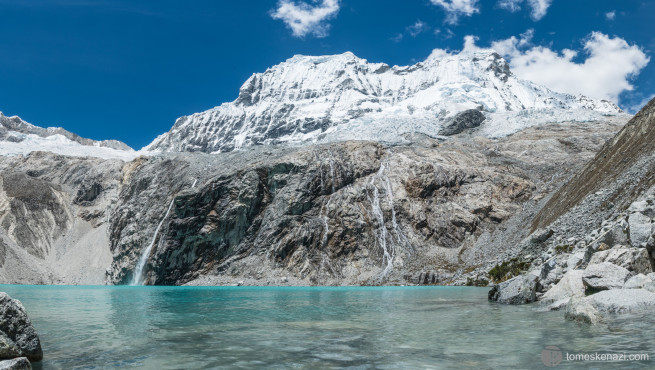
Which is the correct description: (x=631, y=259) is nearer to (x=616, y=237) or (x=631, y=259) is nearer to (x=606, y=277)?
(x=606, y=277)

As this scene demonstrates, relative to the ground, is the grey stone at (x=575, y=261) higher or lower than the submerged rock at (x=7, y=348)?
higher

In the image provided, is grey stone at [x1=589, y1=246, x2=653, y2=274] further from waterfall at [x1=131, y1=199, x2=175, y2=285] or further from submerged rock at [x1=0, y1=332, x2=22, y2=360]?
waterfall at [x1=131, y1=199, x2=175, y2=285]

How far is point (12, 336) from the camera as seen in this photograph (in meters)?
10.5

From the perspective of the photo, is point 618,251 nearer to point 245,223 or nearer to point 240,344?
point 240,344

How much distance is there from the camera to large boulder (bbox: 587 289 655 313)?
14531mm

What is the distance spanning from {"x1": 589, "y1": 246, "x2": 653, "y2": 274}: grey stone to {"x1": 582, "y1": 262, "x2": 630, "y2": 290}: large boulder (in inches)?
49.6

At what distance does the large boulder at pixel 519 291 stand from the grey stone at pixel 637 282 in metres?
6.99

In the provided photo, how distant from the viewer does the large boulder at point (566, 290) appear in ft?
62.5

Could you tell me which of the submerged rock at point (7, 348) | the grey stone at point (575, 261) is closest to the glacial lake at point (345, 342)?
the submerged rock at point (7, 348)

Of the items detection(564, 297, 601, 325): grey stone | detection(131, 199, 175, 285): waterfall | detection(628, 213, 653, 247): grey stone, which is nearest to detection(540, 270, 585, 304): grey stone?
detection(628, 213, 653, 247): grey stone

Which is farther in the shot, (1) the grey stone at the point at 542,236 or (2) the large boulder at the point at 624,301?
(1) the grey stone at the point at 542,236

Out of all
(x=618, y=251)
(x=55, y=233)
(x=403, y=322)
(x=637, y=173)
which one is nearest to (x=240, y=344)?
(x=403, y=322)

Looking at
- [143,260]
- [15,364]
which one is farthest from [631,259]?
[143,260]

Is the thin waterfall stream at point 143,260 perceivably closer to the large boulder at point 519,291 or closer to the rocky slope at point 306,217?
the rocky slope at point 306,217
